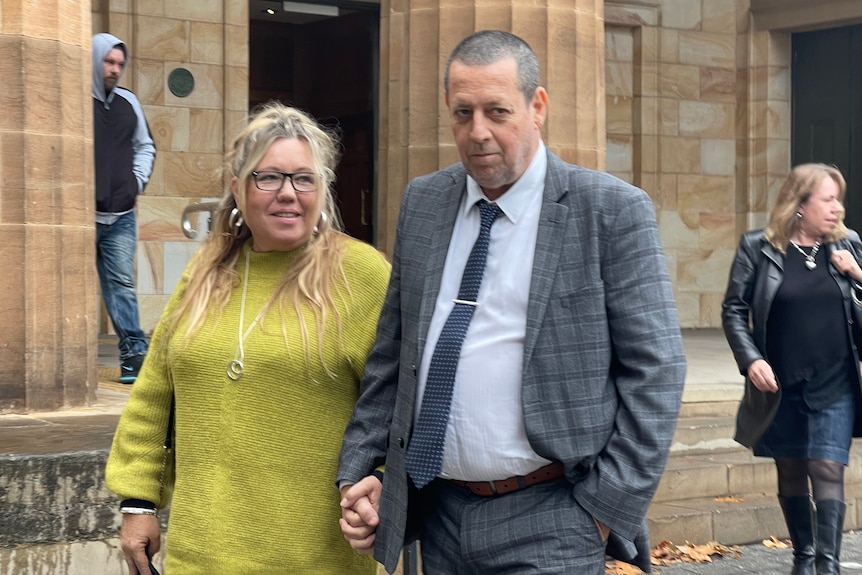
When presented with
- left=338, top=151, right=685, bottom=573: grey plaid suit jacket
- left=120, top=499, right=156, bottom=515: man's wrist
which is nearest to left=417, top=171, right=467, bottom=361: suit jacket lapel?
left=338, top=151, right=685, bottom=573: grey plaid suit jacket

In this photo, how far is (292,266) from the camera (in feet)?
10.1

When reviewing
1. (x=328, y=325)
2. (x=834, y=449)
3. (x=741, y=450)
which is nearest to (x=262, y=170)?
(x=328, y=325)

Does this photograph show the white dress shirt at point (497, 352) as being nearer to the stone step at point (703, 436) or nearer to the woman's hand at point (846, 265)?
the woman's hand at point (846, 265)

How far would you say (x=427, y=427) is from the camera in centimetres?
281

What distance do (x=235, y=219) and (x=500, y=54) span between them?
796mm

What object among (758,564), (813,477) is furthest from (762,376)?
(758,564)

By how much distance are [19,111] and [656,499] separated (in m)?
3.79

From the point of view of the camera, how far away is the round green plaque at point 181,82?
1154cm

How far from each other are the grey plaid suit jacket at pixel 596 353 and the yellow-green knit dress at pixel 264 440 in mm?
184

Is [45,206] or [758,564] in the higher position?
[45,206]

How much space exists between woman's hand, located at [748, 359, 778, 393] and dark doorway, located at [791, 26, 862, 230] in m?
9.06

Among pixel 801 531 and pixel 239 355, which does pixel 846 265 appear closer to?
pixel 801 531

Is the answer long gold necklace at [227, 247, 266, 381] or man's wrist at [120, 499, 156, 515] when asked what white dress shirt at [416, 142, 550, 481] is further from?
man's wrist at [120, 499, 156, 515]

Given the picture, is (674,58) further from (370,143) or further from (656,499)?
(656,499)
